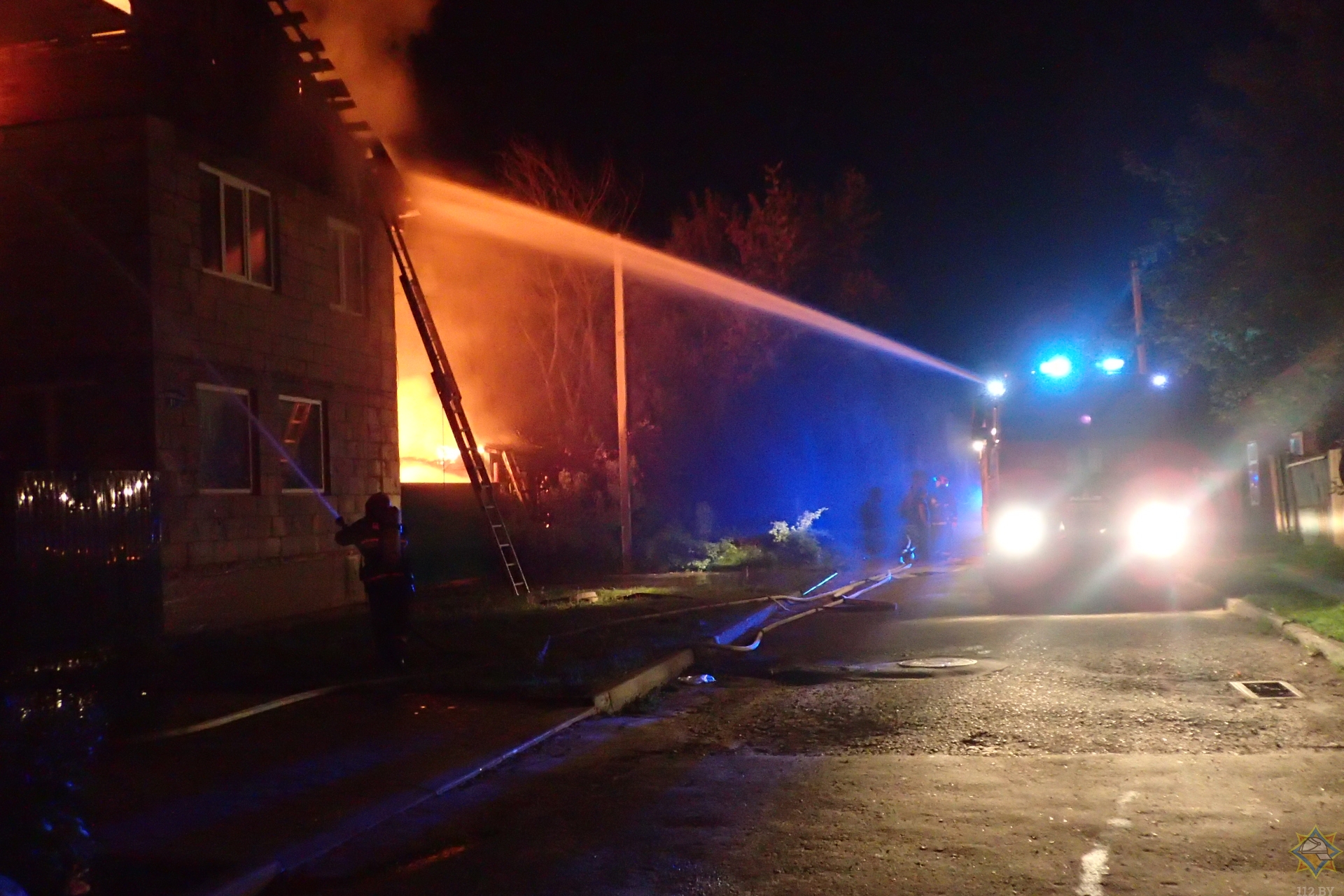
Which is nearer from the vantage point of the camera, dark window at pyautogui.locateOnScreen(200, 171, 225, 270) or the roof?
the roof

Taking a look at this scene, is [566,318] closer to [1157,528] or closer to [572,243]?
[572,243]

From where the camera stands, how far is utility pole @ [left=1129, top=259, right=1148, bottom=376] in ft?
62.2

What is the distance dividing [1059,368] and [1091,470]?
1485 millimetres

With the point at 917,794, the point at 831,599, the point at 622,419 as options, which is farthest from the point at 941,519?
the point at 917,794

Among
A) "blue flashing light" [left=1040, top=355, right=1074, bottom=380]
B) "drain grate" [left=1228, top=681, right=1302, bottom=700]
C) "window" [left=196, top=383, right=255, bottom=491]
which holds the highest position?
"blue flashing light" [left=1040, top=355, right=1074, bottom=380]

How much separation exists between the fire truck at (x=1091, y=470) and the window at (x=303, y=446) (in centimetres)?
936

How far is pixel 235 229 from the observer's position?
14867 millimetres

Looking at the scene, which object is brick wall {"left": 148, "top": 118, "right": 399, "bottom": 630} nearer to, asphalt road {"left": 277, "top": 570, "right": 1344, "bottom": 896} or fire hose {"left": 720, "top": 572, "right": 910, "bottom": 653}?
fire hose {"left": 720, "top": 572, "right": 910, "bottom": 653}

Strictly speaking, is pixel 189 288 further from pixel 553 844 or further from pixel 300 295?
pixel 553 844

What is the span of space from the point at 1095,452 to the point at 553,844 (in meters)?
12.8

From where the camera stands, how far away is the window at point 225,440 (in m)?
14.1

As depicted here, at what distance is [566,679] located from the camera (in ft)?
32.4

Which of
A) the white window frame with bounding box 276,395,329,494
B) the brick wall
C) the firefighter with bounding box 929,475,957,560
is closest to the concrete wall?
the brick wall

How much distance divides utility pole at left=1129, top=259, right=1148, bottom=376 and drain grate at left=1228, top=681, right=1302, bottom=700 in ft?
28.6
